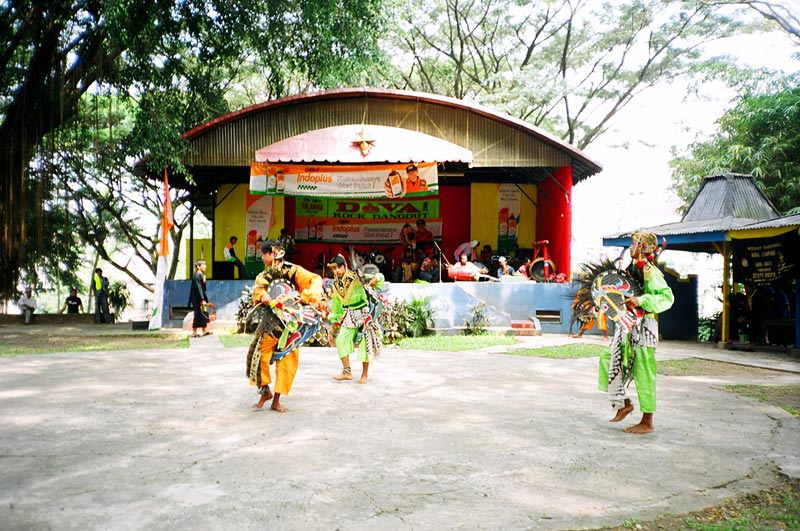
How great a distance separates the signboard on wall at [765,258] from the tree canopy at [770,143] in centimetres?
582

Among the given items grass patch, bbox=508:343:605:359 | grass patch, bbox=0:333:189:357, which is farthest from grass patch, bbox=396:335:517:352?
grass patch, bbox=0:333:189:357

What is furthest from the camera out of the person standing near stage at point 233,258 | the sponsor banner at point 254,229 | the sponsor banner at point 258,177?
the sponsor banner at point 254,229

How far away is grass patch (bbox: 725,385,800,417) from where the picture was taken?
7.42 metres

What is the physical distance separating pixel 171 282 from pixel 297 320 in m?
10.7

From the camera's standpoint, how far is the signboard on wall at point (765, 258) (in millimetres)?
12578

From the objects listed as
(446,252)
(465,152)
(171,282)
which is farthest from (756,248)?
(171,282)

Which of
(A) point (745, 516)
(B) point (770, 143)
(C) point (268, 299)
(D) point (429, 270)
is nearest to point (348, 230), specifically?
(D) point (429, 270)

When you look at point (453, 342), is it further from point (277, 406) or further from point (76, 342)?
point (76, 342)

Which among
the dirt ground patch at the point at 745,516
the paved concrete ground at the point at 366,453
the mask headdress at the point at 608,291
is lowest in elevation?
the dirt ground patch at the point at 745,516

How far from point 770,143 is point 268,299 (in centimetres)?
1779

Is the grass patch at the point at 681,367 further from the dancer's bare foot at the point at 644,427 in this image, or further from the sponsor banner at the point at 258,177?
the sponsor banner at the point at 258,177

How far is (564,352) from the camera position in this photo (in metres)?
12.3

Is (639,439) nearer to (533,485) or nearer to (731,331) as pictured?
(533,485)

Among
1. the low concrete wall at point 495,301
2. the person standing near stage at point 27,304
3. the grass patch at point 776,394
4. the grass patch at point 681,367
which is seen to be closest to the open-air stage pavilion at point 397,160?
A: the low concrete wall at point 495,301
